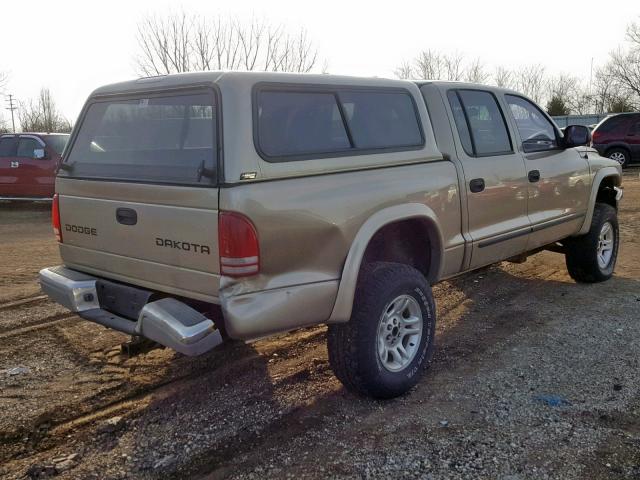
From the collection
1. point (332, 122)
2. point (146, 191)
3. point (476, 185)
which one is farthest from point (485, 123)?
point (146, 191)

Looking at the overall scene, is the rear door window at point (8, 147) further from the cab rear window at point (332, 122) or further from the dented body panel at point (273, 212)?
the cab rear window at point (332, 122)

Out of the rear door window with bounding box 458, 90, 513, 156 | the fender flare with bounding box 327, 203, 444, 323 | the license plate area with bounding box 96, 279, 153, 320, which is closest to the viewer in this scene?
the fender flare with bounding box 327, 203, 444, 323

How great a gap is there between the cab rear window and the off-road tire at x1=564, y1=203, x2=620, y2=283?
2753mm

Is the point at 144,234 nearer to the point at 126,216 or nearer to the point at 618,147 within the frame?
the point at 126,216

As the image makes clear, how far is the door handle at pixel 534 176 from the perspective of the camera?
4762 mm

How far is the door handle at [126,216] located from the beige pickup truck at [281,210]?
13mm

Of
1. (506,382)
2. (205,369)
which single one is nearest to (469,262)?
(506,382)

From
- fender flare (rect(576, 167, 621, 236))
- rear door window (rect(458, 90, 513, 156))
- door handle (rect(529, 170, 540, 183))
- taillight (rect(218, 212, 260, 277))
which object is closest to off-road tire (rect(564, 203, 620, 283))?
fender flare (rect(576, 167, 621, 236))

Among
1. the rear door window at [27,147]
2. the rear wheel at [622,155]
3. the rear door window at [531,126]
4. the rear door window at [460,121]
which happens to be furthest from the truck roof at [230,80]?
the rear wheel at [622,155]

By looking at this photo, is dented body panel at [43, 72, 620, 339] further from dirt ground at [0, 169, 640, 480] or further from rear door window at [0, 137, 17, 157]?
rear door window at [0, 137, 17, 157]

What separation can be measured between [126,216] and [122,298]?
19.3 inches

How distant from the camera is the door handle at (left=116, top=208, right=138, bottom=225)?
129 inches

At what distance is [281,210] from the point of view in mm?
2980

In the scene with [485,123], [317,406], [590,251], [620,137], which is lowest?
[317,406]
